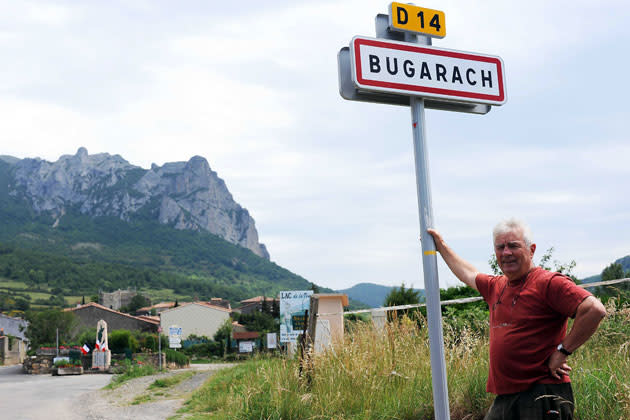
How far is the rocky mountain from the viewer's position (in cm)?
16638

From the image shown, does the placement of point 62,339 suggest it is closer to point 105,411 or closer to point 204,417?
point 105,411

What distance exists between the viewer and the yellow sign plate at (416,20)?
108 inches

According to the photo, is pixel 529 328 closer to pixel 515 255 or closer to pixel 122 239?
pixel 515 255

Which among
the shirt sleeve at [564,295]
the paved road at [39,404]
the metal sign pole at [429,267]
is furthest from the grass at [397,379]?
the paved road at [39,404]

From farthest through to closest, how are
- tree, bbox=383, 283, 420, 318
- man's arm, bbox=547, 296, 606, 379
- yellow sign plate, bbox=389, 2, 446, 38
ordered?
tree, bbox=383, 283, 420, 318 → yellow sign plate, bbox=389, 2, 446, 38 → man's arm, bbox=547, 296, 606, 379

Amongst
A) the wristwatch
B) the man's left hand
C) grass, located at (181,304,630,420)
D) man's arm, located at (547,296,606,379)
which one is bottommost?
grass, located at (181,304,630,420)

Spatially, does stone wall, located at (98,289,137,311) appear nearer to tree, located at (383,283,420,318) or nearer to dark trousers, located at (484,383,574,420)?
tree, located at (383,283,420,318)

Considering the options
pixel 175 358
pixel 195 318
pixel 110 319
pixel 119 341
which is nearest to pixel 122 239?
pixel 195 318

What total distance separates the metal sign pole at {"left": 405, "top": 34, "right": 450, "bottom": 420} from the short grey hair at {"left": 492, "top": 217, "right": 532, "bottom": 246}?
316 millimetres

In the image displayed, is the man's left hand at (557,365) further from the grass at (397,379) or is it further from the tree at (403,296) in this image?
the tree at (403,296)

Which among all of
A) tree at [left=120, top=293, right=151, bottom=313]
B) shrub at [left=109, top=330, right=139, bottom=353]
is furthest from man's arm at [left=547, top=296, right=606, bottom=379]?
tree at [left=120, top=293, right=151, bottom=313]

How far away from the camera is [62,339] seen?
51188 mm

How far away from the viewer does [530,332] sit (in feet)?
7.51

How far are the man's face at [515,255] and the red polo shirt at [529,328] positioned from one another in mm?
39
